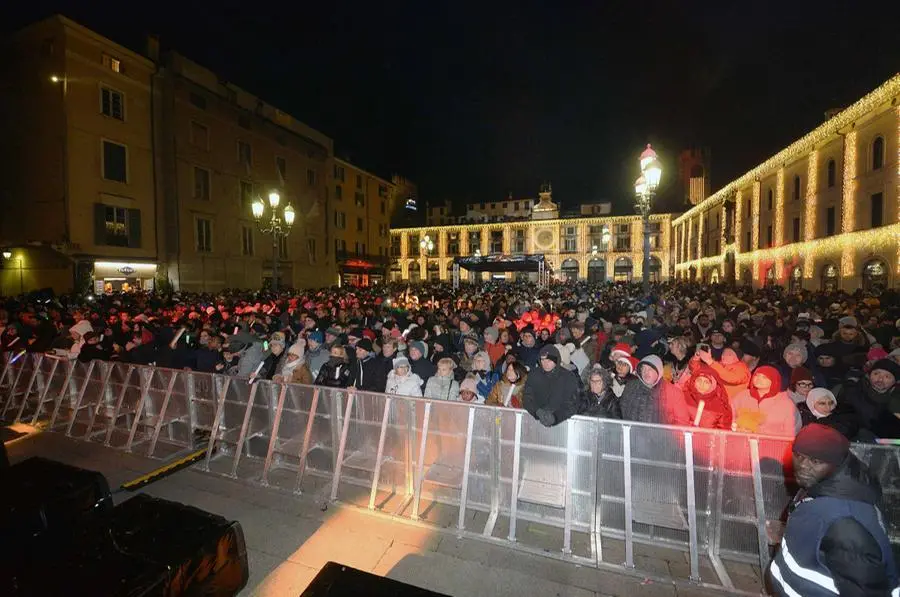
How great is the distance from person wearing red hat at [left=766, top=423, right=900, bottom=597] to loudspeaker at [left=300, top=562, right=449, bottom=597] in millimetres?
1757

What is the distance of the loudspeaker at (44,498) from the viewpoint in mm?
2990

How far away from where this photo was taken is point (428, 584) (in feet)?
11.4

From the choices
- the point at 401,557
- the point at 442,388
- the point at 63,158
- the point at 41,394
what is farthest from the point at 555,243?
the point at 401,557

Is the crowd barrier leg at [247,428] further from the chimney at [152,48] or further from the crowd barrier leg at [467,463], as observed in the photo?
the chimney at [152,48]

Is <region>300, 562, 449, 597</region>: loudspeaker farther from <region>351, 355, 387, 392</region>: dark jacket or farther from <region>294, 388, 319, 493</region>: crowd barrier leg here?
<region>351, 355, 387, 392</region>: dark jacket

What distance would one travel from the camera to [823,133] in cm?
2427

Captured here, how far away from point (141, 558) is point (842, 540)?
361 cm

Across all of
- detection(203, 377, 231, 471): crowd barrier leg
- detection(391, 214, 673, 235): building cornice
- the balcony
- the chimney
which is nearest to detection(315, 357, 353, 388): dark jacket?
detection(203, 377, 231, 471): crowd barrier leg

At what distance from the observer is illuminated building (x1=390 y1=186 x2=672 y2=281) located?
200ft

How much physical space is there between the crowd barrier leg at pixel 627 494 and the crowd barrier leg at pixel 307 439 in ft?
11.0

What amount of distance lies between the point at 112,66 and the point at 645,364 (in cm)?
2787

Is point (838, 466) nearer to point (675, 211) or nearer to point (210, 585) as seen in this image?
point (210, 585)

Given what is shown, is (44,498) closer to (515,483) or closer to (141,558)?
(141,558)

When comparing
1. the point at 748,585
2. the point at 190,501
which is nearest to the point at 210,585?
the point at 190,501
